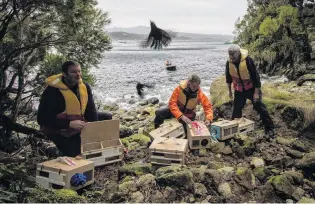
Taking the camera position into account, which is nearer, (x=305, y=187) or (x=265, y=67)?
(x=305, y=187)

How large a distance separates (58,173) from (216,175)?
2.41 meters

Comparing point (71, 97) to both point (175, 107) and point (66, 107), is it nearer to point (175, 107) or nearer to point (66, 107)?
point (66, 107)

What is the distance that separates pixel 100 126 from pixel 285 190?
10.5 feet

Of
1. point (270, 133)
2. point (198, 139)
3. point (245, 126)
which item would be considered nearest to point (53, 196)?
point (198, 139)

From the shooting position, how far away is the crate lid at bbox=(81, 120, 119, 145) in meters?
5.76

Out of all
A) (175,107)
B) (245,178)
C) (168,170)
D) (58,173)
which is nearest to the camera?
(58,173)

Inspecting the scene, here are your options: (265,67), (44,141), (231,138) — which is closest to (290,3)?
(265,67)

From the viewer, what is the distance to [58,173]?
15.6ft

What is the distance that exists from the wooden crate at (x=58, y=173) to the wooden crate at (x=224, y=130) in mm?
3059

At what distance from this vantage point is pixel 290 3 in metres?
24.6

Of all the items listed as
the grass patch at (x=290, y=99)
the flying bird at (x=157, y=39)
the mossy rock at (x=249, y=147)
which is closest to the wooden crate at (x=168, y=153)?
the mossy rock at (x=249, y=147)

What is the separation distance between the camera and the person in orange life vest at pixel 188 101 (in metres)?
6.82

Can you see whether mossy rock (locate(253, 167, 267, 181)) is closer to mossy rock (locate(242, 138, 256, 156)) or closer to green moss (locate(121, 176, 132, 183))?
mossy rock (locate(242, 138, 256, 156))

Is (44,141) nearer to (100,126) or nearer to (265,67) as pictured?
(100,126)
